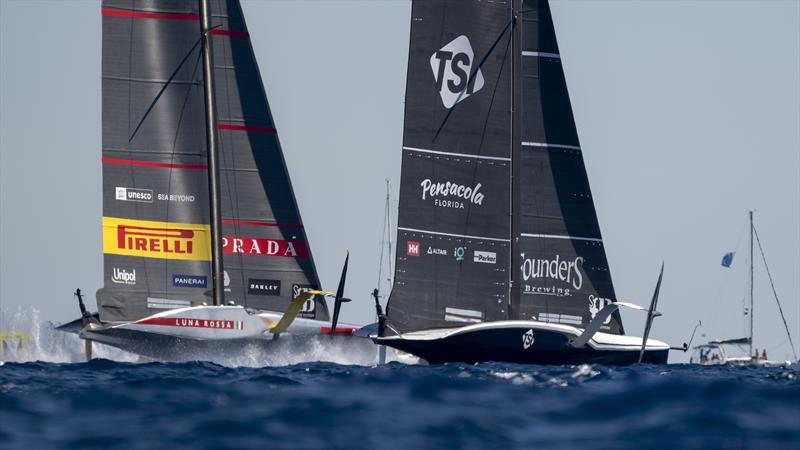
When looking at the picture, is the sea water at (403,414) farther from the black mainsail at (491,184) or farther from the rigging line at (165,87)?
the rigging line at (165,87)

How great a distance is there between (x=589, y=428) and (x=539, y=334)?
59.2 feet

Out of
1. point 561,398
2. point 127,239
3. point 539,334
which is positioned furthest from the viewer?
Answer: point 127,239

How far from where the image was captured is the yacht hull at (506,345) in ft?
109

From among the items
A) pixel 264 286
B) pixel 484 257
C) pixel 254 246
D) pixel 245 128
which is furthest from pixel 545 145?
pixel 264 286

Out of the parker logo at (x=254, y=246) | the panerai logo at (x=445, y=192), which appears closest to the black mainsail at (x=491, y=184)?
the panerai logo at (x=445, y=192)

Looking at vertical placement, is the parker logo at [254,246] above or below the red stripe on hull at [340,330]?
above

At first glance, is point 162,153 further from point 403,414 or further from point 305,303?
point 403,414

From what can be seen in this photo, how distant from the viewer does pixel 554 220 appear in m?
35.8

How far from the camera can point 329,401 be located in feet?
57.7

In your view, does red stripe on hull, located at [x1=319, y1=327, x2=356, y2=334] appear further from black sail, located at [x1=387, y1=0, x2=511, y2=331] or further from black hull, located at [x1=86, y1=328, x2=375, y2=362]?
black sail, located at [x1=387, y1=0, x2=511, y2=331]

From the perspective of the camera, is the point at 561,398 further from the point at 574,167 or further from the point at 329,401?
the point at 574,167

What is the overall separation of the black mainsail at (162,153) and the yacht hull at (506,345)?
7.23 meters

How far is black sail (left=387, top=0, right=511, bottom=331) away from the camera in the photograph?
3472 centimetres

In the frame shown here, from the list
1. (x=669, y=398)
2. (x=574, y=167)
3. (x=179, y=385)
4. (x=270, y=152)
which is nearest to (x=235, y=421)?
(x=179, y=385)
